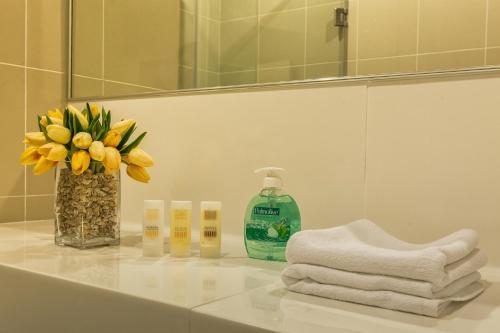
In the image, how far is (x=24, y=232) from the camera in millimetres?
1198

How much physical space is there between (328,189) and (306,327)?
477 mm

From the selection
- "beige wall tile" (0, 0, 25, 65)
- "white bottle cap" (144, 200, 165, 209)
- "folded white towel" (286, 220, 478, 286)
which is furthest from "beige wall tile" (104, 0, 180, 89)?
"folded white towel" (286, 220, 478, 286)

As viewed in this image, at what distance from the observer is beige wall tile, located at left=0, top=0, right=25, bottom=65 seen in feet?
4.29

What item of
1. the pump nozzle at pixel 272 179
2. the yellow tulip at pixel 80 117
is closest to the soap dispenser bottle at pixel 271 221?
the pump nozzle at pixel 272 179

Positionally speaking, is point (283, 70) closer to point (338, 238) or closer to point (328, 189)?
point (328, 189)

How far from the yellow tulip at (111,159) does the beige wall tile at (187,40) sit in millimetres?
397

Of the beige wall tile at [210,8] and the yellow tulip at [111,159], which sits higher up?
the beige wall tile at [210,8]

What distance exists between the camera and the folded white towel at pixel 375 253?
2.00 feet

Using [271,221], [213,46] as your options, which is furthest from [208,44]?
[271,221]

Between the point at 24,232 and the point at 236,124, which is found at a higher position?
the point at 236,124

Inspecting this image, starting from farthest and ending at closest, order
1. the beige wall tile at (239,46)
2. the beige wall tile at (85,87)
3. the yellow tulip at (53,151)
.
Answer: the beige wall tile at (85,87) < the beige wall tile at (239,46) < the yellow tulip at (53,151)

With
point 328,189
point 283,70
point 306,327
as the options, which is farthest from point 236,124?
point 306,327

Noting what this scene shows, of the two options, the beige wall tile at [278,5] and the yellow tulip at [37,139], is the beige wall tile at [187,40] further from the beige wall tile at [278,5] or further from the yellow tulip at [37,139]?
the yellow tulip at [37,139]

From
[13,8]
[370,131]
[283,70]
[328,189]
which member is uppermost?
[13,8]
